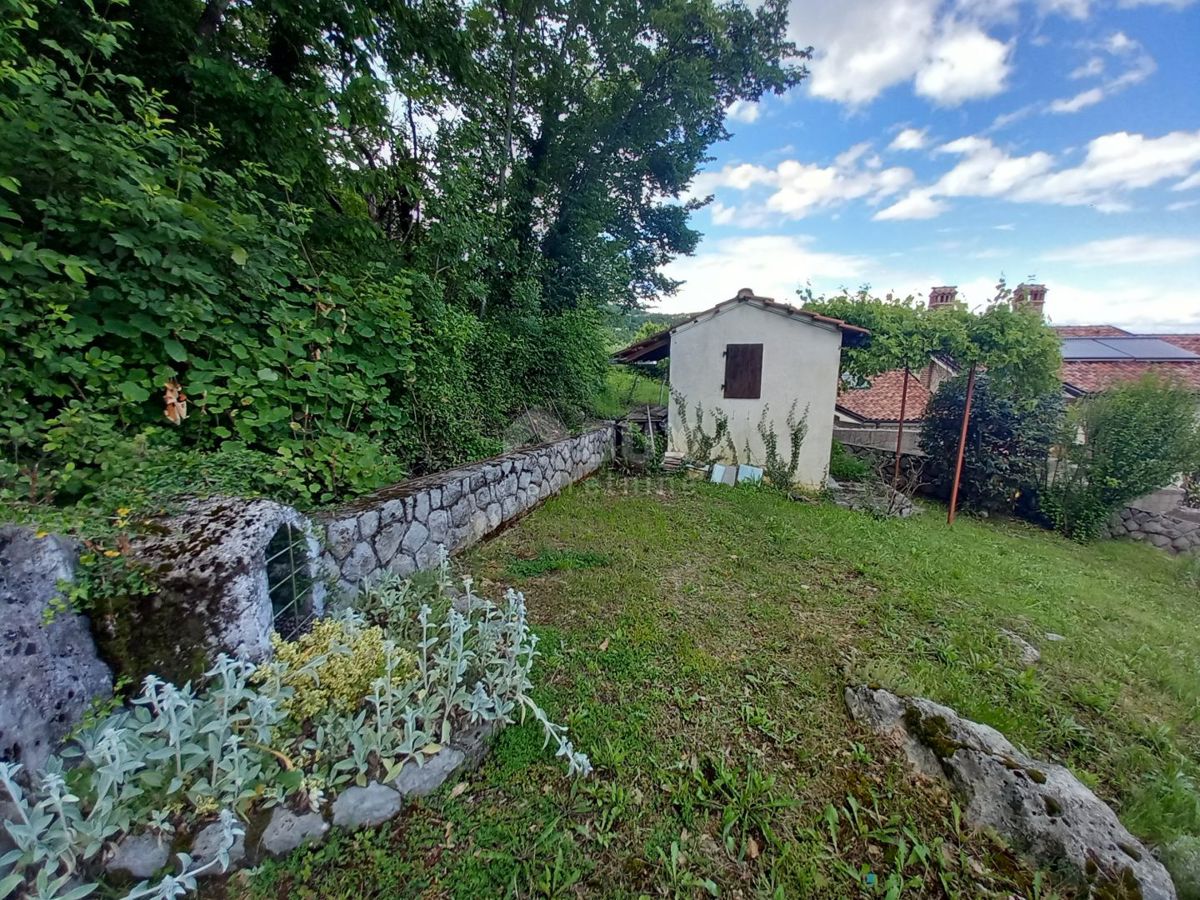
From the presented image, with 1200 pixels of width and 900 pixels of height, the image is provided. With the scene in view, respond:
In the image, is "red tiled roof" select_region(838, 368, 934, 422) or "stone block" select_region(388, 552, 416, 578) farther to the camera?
"red tiled roof" select_region(838, 368, 934, 422)

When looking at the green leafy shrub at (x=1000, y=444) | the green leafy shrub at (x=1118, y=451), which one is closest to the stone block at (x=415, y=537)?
the green leafy shrub at (x=1000, y=444)

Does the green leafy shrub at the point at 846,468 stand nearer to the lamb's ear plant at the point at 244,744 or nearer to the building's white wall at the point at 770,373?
the building's white wall at the point at 770,373

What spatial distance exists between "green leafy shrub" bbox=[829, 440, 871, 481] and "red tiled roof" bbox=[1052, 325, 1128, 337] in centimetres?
1352

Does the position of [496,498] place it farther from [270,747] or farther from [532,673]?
[270,747]

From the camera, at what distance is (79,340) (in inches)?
89.1

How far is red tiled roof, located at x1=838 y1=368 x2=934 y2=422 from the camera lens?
10.8 meters

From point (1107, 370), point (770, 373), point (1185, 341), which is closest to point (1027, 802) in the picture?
point (770, 373)

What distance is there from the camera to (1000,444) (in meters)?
7.95

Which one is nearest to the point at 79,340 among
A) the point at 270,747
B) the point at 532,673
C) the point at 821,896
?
the point at 270,747

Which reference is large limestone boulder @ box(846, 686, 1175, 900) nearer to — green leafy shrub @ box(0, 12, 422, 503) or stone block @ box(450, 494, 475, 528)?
stone block @ box(450, 494, 475, 528)

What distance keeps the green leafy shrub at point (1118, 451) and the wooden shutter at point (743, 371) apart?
17.3 ft

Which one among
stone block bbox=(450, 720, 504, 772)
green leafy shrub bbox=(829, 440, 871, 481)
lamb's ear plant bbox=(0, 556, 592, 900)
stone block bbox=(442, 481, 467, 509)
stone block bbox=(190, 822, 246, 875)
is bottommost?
green leafy shrub bbox=(829, 440, 871, 481)

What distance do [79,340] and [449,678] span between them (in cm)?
261

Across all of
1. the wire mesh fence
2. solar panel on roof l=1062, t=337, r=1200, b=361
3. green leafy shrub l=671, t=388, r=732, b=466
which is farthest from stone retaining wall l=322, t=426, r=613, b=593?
solar panel on roof l=1062, t=337, r=1200, b=361
